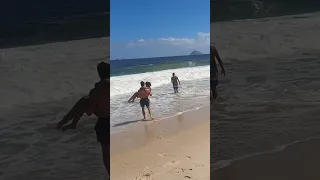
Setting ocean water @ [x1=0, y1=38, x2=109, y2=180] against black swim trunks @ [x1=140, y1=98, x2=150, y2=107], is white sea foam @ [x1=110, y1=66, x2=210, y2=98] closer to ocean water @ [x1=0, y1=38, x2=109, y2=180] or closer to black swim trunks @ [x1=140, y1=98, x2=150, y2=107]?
black swim trunks @ [x1=140, y1=98, x2=150, y2=107]

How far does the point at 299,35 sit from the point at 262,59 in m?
0.33

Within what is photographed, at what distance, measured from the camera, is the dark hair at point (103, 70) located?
242 centimetres

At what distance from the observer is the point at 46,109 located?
242cm

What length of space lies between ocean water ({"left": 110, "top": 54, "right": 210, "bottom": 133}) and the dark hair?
22.4 inches

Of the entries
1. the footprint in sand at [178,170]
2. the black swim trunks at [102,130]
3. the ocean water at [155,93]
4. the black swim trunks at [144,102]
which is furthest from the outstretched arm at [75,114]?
the black swim trunks at [144,102]

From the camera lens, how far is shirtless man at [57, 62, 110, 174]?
7.95 ft

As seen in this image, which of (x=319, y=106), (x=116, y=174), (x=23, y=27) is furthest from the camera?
(x=116, y=174)

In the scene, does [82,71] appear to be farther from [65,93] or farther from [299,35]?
[299,35]

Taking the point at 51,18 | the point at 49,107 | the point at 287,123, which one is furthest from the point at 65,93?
the point at 287,123

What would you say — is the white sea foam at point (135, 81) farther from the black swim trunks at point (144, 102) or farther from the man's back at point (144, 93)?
the black swim trunks at point (144, 102)

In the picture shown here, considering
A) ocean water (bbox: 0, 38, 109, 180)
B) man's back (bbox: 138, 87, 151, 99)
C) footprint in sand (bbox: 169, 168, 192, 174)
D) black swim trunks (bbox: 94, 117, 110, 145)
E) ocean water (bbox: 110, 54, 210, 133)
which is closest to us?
ocean water (bbox: 0, 38, 109, 180)

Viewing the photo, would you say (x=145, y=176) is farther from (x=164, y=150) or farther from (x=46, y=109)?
(x=46, y=109)

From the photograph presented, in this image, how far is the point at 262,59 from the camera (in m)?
2.59

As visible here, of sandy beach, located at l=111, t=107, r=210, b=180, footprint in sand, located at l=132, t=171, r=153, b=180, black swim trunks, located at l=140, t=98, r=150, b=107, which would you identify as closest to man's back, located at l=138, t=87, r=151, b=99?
black swim trunks, located at l=140, t=98, r=150, b=107
